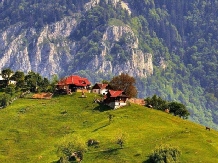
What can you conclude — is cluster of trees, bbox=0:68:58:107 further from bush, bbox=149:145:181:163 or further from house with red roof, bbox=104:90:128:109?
bush, bbox=149:145:181:163

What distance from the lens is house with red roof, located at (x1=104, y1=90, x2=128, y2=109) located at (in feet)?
545

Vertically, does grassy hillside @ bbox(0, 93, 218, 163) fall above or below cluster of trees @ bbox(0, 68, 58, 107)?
below

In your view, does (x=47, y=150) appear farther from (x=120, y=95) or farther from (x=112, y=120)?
(x=120, y=95)

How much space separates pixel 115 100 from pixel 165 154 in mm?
53204

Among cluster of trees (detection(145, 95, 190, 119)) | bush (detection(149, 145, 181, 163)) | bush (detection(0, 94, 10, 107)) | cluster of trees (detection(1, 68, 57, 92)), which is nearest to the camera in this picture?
bush (detection(149, 145, 181, 163))

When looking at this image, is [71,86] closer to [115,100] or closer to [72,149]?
[115,100]

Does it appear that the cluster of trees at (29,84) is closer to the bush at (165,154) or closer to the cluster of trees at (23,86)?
the cluster of trees at (23,86)

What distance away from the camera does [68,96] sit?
587 ft

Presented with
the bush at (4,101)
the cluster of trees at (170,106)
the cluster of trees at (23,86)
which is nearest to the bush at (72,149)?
the bush at (4,101)

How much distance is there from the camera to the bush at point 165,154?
116 metres

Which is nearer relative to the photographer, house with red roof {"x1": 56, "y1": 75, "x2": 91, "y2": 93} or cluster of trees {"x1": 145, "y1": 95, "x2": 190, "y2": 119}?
cluster of trees {"x1": 145, "y1": 95, "x2": 190, "y2": 119}

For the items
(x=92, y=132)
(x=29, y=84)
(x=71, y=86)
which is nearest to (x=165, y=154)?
(x=92, y=132)

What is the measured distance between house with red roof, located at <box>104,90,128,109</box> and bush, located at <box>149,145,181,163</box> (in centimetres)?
4924

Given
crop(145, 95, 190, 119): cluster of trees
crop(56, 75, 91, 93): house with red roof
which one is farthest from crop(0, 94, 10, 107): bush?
crop(145, 95, 190, 119): cluster of trees
